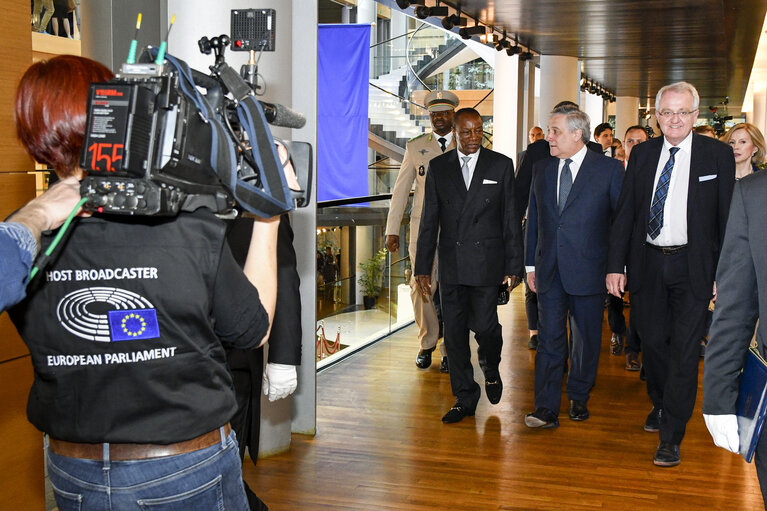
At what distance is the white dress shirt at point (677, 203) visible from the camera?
14.9 ft

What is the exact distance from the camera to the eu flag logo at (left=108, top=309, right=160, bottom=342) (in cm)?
175

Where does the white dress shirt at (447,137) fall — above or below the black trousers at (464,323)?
above

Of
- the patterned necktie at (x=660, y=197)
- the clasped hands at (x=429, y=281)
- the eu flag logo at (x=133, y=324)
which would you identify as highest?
the patterned necktie at (x=660, y=197)

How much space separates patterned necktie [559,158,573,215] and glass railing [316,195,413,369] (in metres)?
1.90

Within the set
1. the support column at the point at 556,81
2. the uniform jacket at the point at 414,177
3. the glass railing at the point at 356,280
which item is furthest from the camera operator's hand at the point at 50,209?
the support column at the point at 556,81

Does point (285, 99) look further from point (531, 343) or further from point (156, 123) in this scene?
point (531, 343)

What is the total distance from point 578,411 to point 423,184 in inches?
88.4

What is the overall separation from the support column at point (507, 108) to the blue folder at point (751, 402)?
13.5 metres

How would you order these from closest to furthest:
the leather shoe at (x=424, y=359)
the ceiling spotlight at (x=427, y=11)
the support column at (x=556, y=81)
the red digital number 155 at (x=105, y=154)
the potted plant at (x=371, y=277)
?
the red digital number 155 at (x=105, y=154), the leather shoe at (x=424, y=359), the potted plant at (x=371, y=277), the ceiling spotlight at (x=427, y=11), the support column at (x=556, y=81)

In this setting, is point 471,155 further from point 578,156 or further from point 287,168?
point 287,168

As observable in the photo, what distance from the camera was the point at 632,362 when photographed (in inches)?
268

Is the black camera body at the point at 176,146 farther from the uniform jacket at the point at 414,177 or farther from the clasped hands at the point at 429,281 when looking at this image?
the uniform jacket at the point at 414,177

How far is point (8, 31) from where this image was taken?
3.38 m

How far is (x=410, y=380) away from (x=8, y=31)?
12.8 ft
